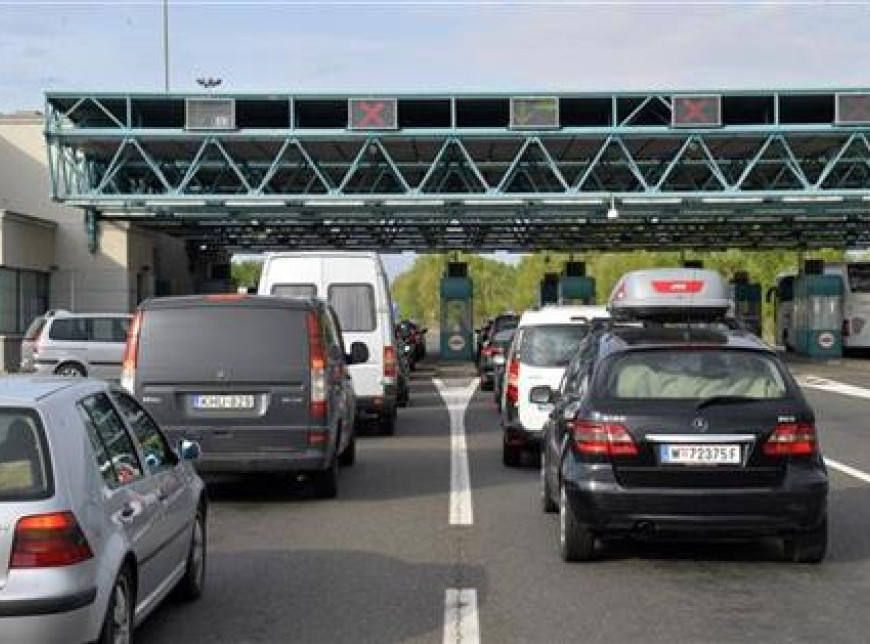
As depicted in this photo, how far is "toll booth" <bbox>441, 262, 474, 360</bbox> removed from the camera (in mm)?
46812

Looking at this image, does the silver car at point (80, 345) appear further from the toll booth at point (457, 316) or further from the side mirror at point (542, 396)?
the toll booth at point (457, 316)

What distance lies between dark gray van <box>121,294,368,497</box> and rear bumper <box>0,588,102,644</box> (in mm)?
6247

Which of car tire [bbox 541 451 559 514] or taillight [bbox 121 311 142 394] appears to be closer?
car tire [bbox 541 451 559 514]

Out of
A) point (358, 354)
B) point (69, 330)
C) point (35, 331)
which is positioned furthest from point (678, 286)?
point (35, 331)

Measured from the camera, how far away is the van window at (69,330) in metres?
27.8

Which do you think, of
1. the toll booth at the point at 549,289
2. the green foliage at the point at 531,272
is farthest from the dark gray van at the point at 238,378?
the green foliage at the point at 531,272

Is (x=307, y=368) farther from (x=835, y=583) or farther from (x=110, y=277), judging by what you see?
(x=110, y=277)

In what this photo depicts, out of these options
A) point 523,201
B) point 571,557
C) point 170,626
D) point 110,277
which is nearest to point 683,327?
point 571,557

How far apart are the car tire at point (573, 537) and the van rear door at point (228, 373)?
3.36 m

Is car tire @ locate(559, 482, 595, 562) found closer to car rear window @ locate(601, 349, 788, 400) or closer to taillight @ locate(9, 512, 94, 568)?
car rear window @ locate(601, 349, 788, 400)

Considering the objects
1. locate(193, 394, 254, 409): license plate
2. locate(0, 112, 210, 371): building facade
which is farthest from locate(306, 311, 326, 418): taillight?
locate(0, 112, 210, 371): building facade

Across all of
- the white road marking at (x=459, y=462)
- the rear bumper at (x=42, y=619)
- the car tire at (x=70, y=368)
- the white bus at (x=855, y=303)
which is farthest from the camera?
the white bus at (x=855, y=303)

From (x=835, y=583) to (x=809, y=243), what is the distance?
57.9 metres

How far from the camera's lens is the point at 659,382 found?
879 cm
